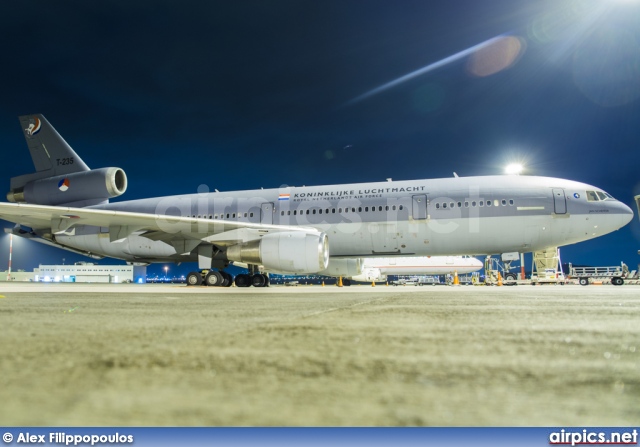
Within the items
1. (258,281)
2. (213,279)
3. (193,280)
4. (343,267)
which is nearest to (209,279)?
(213,279)

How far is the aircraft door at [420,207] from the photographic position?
1045 cm

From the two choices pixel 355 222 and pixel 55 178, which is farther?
pixel 55 178

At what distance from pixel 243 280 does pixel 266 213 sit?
2.11 metres

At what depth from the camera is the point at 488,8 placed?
94.6 ft

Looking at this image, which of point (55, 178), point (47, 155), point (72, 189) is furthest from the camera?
point (47, 155)

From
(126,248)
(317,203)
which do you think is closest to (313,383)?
(317,203)

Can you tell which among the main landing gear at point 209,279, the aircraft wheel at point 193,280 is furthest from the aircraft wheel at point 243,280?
the aircraft wheel at point 193,280

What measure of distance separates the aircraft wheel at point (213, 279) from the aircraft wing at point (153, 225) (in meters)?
0.94

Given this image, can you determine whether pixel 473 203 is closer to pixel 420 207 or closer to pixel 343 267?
pixel 420 207

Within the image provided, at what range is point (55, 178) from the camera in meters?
13.1

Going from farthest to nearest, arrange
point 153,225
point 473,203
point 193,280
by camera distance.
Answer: point 193,280, point 473,203, point 153,225

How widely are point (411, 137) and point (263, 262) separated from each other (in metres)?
62.8

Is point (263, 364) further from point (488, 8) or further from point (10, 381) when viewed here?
point (488, 8)

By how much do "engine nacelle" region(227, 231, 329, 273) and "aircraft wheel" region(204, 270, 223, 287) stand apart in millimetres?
1743
